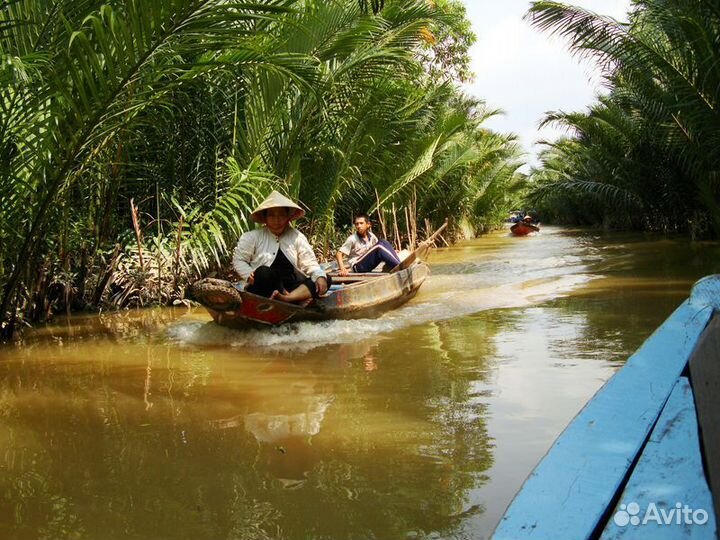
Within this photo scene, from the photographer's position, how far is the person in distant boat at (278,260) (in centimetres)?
693

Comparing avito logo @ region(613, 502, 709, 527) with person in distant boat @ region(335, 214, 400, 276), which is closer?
avito logo @ region(613, 502, 709, 527)

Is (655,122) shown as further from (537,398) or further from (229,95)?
(537,398)

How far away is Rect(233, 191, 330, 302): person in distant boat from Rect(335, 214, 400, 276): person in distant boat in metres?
2.11

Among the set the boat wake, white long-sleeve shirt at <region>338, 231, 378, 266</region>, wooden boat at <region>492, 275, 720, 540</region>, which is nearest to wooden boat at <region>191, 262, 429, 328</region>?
the boat wake

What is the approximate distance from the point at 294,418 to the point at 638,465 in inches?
105

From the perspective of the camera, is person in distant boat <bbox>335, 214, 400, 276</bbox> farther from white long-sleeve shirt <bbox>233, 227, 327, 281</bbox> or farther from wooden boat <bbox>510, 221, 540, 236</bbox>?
wooden boat <bbox>510, 221, 540, 236</bbox>

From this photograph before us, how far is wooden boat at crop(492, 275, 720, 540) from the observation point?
158cm

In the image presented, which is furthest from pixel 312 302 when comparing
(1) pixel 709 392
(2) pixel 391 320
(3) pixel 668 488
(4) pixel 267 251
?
(3) pixel 668 488

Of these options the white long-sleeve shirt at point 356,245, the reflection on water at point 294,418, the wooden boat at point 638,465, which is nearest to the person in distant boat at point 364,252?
the white long-sleeve shirt at point 356,245

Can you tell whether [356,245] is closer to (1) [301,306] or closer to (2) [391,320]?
(2) [391,320]

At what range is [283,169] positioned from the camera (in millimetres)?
10133

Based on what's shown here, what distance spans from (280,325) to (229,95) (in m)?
4.23

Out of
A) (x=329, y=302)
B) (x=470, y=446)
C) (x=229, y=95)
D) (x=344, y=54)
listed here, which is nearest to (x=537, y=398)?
(x=470, y=446)

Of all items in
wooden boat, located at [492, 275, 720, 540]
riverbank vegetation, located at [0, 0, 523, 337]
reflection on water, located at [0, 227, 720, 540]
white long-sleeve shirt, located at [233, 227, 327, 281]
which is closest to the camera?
wooden boat, located at [492, 275, 720, 540]
